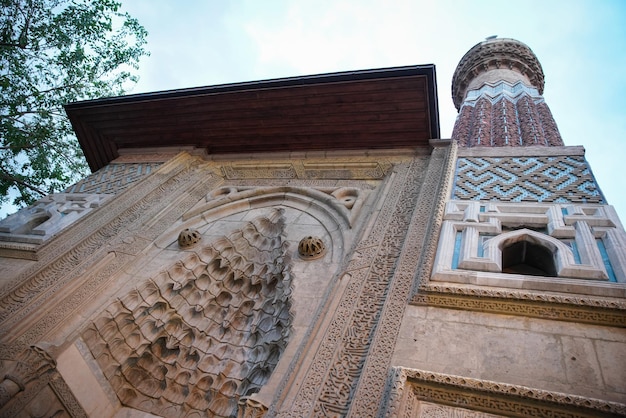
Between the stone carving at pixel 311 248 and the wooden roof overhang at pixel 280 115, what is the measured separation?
2221 millimetres

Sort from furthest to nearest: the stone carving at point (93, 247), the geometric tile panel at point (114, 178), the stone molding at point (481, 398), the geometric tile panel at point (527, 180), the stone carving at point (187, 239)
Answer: the geometric tile panel at point (114, 178)
the stone carving at point (187, 239)
the geometric tile panel at point (527, 180)
the stone carving at point (93, 247)
the stone molding at point (481, 398)

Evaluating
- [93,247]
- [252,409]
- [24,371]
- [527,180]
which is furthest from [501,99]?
[24,371]

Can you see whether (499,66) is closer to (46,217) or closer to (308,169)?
(308,169)

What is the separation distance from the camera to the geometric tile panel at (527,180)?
3873 mm

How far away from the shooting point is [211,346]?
4062 mm

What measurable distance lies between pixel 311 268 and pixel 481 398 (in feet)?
6.50

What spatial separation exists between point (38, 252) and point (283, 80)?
3.38m

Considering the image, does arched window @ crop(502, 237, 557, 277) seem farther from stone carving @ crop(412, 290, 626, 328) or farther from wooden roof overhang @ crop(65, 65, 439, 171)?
wooden roof overhang @ crop(65, 65, 439, 171)

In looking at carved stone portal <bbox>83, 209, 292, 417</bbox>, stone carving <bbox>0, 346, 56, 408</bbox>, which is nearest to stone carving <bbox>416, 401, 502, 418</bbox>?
carved stone portal <bbox>83, 209, 292, 417</bbox>

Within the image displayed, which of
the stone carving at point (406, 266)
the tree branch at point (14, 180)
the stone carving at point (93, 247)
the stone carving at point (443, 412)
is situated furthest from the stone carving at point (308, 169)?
the tree branch at point (14, 180)

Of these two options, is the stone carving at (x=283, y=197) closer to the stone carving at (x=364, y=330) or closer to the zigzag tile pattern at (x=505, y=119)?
the stone carving at (x=364, y=330)

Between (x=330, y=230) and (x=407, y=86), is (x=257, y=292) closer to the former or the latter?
(x=330, y=230)

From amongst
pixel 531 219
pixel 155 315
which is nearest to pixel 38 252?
pixel 155 315

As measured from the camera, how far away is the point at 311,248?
396cm
